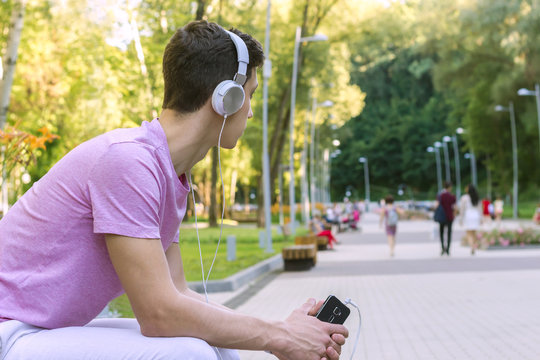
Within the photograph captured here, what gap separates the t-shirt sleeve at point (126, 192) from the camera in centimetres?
227

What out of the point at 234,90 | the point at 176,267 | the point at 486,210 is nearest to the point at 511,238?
the point at 486,210

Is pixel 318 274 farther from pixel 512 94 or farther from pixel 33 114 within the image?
pixel 512 94

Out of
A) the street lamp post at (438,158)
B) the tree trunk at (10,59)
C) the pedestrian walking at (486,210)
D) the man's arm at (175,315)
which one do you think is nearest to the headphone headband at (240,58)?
the man's arm at (175,315)

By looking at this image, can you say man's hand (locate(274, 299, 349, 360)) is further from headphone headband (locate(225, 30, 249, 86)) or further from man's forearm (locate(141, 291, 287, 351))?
headphone headband (locate(225, 30, 249, 86))

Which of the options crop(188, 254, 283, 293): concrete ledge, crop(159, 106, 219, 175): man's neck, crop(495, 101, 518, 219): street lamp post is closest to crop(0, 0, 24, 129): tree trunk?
crop(188, 254, 283, 293): concrete ledge

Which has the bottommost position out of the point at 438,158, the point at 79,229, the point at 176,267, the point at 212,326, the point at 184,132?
the point at 212,326

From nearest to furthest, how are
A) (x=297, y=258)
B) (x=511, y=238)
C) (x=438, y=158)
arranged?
(x=297, y=258)
(x=511, y=238)
(x=438, y=158)

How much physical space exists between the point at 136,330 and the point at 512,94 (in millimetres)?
61920

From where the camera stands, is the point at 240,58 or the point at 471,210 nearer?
the point at 240,58

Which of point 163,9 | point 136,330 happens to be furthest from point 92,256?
point 163,9

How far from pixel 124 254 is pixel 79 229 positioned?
0.50 feet

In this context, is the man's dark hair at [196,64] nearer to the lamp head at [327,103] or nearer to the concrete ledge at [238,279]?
the concrete ledge at [238,279]

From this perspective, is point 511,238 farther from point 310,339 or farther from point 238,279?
point 310,339

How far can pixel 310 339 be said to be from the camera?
8.25 feet
